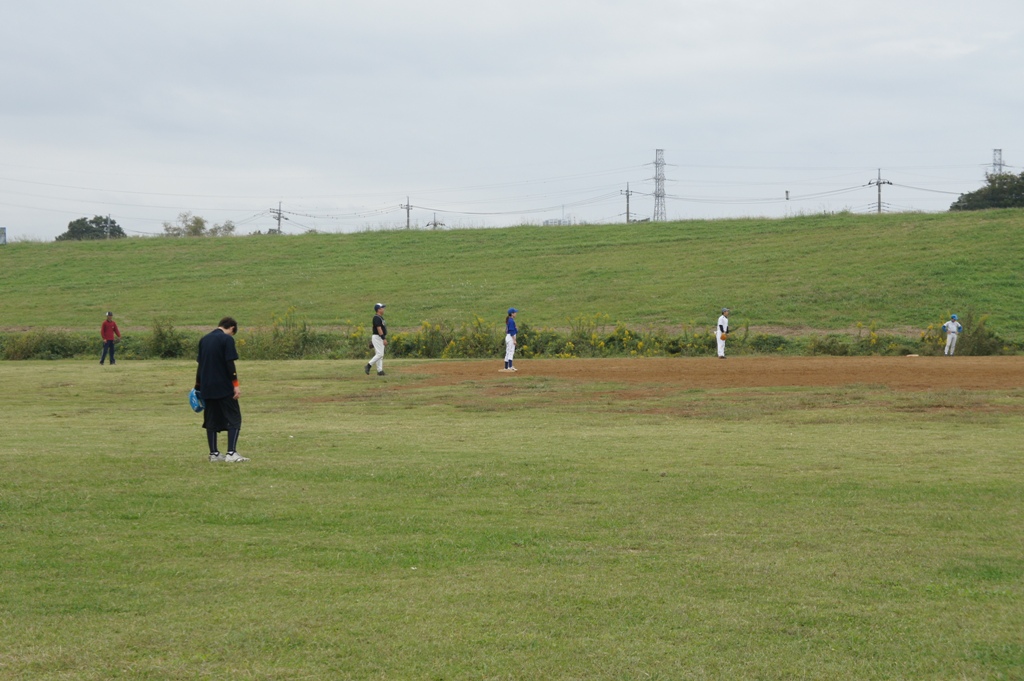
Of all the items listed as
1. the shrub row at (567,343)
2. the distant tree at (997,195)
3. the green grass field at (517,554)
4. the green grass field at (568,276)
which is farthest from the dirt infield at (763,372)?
the distant tree at (997,195)

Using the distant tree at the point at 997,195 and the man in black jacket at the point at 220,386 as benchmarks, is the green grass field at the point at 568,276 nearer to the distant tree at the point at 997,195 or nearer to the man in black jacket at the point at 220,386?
the distant tree at the point at 997,195

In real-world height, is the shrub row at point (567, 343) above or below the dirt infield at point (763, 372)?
above

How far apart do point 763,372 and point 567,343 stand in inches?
444

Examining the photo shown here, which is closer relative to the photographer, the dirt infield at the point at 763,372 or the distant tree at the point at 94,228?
the dirt infield at the point at 763,372

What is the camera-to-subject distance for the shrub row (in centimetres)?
3594

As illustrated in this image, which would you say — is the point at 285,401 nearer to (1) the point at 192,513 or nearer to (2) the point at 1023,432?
(1) the point at 192,513

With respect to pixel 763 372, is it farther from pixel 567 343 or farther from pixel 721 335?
pixel 567 343

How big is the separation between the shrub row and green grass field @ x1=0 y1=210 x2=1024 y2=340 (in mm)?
2992

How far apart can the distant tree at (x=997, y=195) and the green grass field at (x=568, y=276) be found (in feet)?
25.4

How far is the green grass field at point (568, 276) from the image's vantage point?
4422cm

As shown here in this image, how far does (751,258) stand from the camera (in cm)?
5397

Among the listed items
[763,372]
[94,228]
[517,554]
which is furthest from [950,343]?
[94,228]

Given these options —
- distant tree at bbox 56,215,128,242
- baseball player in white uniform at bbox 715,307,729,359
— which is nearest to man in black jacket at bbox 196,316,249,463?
baseball player in white uniform at bbox 715,307,729,359

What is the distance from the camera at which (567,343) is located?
120 ft
